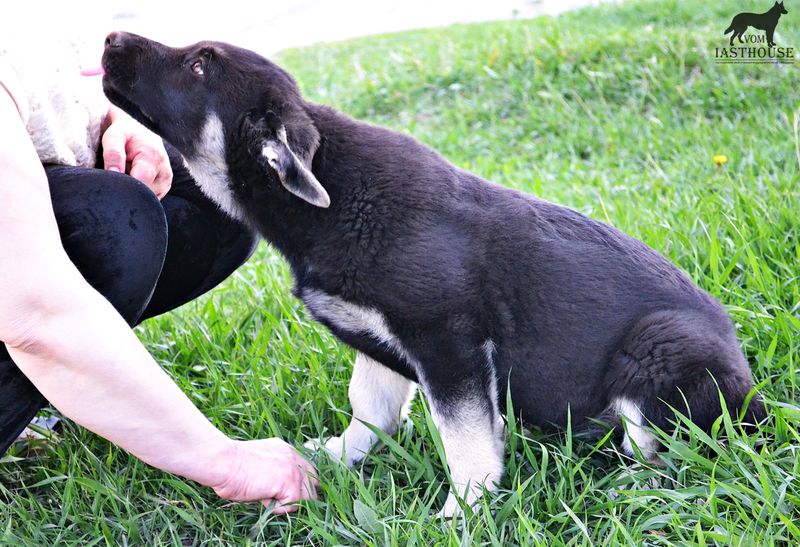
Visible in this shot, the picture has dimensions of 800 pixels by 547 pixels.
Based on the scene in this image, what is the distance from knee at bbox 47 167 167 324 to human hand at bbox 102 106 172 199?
30 cm

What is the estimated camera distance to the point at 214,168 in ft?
8.81

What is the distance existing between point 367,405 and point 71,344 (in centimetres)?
108

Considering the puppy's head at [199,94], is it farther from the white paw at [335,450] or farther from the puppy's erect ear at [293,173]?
the white paw at [335,450]

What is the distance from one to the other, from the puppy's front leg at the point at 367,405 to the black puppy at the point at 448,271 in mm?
58

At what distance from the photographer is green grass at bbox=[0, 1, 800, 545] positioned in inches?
90.1

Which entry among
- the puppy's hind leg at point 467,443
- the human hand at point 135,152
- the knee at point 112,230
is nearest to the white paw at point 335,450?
the puppy's hind leg at point 467,443

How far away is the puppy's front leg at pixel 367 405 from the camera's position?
2785 mm

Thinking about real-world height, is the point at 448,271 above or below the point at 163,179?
below

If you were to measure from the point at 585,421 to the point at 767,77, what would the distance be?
4067 millimetres

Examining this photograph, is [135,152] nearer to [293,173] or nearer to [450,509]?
[293,173]

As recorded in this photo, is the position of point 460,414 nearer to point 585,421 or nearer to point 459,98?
point 585,421

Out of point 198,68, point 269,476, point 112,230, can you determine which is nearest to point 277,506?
point 269,476

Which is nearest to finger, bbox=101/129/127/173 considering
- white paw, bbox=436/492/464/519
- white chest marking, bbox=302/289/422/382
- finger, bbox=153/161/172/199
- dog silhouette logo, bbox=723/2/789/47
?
finger, bbox=153/161/172/199

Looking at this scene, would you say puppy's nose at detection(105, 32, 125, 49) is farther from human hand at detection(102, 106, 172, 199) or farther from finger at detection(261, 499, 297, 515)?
finger at detection(261, 499, 297, 515)
